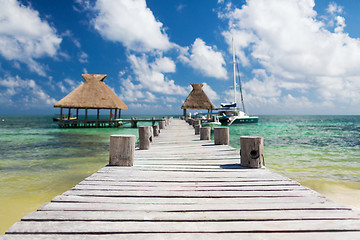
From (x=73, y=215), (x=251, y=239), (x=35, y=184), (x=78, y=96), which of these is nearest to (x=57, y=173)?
(x=35, y=184)

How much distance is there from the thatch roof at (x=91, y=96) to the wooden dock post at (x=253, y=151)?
31538mm

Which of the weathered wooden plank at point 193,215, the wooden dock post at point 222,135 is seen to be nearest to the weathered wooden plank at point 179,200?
the weathered wooden plank at point 193,215

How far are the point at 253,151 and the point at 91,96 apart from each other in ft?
109

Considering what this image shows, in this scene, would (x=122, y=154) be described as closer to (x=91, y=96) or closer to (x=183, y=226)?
(x=183, y=226)

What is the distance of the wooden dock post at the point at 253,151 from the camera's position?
14.8ft

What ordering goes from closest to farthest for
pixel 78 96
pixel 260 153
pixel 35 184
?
pixel 260 153
pixel 35 184
pixel 78 96

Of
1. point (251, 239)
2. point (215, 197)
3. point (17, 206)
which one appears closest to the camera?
point (251, 239)

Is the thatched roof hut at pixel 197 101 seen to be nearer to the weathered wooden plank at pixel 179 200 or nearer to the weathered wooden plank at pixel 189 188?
the weathered wooden plank at pixel 189 188

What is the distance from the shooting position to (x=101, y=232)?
6.88 feet

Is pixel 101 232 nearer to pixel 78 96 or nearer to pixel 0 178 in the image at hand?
pixel 0 178

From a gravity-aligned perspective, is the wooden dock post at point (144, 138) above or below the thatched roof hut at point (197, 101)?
below

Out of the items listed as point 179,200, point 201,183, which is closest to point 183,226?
point 179,200

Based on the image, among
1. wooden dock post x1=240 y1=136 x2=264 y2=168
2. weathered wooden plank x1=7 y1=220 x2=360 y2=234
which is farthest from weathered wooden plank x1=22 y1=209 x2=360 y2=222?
wooden dock post x1=240 y1=136 x2=264 y2=168

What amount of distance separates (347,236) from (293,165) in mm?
8539
